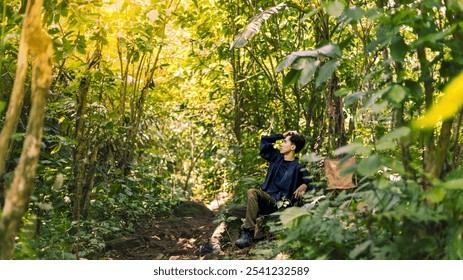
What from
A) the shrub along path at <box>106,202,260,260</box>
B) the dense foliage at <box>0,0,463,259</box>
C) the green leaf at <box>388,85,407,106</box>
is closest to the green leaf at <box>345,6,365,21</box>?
the dense foliage at <box>0,0,463,259</box>

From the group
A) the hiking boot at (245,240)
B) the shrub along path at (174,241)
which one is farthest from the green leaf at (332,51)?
the hiking boot at (245,240)

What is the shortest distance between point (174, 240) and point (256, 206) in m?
1.53

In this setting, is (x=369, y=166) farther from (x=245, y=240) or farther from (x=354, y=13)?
(x=245, y=240)

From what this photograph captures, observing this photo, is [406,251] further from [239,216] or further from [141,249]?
[141,249]

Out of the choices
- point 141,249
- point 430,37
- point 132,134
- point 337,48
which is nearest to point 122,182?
point 132,134

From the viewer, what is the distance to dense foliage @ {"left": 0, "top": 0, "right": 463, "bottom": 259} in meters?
2.64

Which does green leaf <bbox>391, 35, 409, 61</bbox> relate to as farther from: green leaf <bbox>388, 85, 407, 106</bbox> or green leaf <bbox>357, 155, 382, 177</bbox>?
green leaf <bbox>357, 155, 382, 177</bbox>

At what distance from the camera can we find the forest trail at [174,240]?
16.9 ft

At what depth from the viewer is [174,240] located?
6.24 metres

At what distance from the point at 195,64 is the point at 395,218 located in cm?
618

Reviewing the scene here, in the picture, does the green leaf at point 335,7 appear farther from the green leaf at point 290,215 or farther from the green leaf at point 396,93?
the green leaf at point 290,215

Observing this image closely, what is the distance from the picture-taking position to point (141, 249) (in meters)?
5.68

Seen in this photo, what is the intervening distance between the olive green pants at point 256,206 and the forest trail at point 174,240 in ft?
0.94

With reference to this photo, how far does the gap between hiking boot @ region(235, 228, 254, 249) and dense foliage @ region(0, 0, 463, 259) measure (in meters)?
0.83
